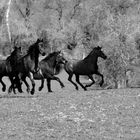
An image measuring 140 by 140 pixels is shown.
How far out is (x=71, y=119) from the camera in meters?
11.7

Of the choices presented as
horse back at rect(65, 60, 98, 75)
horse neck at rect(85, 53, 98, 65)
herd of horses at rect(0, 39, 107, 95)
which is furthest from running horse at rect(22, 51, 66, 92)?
horse neck at rect(85, 53, 98, 65)

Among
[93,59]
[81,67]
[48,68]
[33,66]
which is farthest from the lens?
[81,67]

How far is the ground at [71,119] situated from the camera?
10039 mm

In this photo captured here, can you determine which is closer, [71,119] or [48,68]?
[71,119]

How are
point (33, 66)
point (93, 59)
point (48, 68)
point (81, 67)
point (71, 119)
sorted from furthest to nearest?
point (81, 67)
point (48, 68)
point (93, 59)
point (33, 66)
point (71, 119)

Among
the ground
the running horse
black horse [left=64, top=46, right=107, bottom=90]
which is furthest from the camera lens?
the running horse

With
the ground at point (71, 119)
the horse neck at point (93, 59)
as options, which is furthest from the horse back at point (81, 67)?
the ground at point (71, 119)

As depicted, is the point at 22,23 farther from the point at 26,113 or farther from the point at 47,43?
the point at 26,113

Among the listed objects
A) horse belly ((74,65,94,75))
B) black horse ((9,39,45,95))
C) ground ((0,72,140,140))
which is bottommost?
ground ((0,72,140,140))

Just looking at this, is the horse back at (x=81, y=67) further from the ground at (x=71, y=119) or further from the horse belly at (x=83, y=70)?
the ground at (x=71, y=119)

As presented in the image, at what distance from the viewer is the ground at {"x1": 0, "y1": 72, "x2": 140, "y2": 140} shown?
10039 mm

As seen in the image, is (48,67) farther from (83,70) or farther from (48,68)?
(83,70)

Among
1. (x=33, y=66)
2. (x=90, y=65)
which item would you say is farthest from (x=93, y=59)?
(x=33, y=66)

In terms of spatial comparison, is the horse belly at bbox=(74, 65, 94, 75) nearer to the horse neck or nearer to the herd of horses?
the herd of horses
